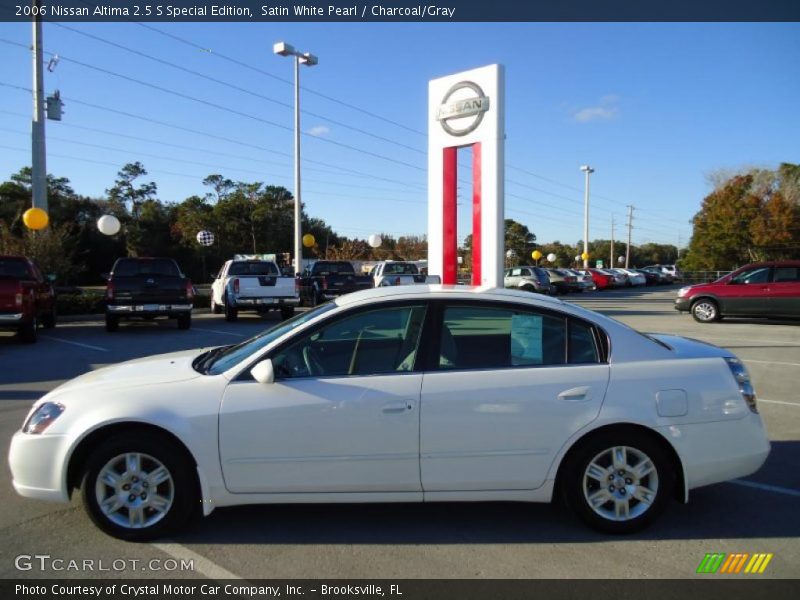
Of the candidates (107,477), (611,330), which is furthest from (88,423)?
(611,330)

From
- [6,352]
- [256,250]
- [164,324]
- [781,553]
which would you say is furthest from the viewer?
[256,250]

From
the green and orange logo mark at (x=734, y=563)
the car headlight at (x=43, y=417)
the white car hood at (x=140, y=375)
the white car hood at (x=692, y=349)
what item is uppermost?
the white car hood at (x=692, y=349)

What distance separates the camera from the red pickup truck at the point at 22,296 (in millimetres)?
12195

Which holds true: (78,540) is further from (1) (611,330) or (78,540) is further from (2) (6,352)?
(2) (6,352)

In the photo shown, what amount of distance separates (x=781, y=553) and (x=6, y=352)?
12.7 metres

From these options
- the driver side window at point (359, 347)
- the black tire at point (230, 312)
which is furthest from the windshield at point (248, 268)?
the driver side window at point (359, 347)

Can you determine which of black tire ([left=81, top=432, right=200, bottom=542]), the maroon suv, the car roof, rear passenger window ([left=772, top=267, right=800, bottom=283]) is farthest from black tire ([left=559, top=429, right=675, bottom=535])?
rear passenger window ([left=772, top=267, right=800, bottom=283])

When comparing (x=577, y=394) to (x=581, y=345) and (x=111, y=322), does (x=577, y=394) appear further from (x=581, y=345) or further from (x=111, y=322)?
(x=111, y=322)

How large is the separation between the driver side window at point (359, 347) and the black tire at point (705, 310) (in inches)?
674

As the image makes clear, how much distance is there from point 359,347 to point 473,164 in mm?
11021

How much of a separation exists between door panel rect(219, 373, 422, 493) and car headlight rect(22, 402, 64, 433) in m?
1.06

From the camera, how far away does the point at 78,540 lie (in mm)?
3832

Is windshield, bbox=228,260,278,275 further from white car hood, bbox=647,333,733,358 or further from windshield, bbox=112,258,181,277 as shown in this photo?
white car hood, bbox=647,333,733,358
